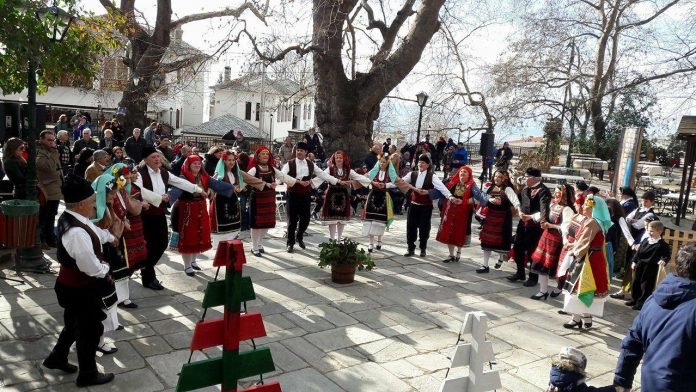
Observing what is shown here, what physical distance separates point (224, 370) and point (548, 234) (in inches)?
215

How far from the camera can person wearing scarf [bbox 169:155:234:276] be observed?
7.34 m

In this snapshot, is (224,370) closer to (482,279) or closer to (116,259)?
(116,259)

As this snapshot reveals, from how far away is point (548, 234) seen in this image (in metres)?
7.43

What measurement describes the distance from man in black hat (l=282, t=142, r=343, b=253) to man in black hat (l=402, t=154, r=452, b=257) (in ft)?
4.30

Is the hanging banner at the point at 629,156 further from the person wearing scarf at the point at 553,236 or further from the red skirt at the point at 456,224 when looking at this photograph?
the person wearing scarf at the point at 553,236

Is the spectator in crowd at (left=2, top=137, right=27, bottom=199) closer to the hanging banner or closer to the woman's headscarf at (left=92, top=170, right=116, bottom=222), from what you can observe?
the woman's headscarf at (left=92, top=170, right=116, bottom=222)

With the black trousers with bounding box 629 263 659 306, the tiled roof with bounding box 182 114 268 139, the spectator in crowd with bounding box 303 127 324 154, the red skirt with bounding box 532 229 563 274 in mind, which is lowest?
the black trousers with bounding box 629 263 659 306

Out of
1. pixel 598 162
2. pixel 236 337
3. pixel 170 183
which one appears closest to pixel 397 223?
pixel 170 183

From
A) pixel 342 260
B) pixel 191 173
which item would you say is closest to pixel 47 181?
pixel 191 173

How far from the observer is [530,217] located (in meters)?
8.01

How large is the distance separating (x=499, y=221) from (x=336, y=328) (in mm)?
3652

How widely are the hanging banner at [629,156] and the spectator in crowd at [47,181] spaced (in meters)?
12.2

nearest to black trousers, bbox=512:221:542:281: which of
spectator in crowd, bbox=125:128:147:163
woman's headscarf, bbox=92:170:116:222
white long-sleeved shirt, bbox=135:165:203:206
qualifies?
white long-sleeved shirt, bbox=135:165:203:206

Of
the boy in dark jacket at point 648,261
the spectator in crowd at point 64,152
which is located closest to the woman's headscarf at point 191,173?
the boy in dark jacket at point 648,261
